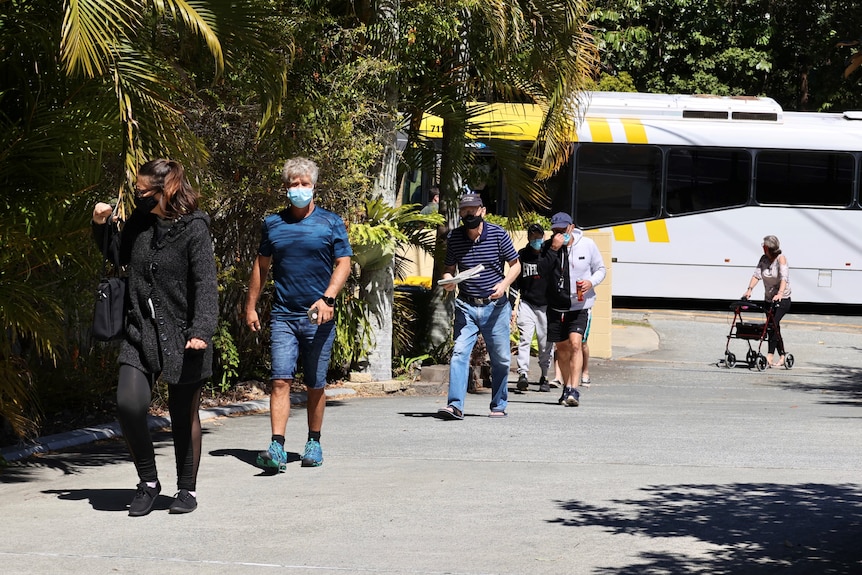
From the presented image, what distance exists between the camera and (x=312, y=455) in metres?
8.16

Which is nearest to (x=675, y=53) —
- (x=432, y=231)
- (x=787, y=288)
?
(x=787, y=288)

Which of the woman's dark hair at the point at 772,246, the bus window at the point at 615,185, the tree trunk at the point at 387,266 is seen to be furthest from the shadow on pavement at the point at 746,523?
the bus window at the point at 615,185

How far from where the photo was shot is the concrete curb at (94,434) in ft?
27.6

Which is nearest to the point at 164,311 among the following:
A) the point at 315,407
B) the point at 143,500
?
the point at 143,500

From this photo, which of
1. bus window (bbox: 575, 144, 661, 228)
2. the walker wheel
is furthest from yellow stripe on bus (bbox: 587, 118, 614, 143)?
the walker wheel

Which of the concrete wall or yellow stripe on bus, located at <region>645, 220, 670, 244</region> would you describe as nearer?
the concrete wall

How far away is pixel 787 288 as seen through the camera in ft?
55.0

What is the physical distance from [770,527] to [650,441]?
3185mm

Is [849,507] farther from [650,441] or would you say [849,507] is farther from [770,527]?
[650,441]

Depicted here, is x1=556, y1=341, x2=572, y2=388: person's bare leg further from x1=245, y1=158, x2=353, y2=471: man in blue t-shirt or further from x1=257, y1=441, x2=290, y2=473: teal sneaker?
x1=257, y1=441, x2=290, y2=473: teal sneaker

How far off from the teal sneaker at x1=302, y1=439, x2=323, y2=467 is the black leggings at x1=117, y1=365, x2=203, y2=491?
1.38m

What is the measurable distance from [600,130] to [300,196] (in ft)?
53.3

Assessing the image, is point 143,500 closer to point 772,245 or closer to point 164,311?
point 164,311

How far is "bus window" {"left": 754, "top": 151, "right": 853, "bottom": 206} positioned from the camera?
2361 cm
